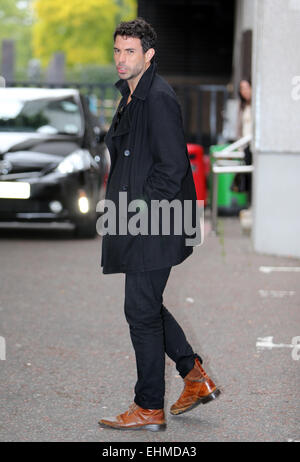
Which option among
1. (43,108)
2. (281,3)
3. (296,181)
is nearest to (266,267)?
(296,181)

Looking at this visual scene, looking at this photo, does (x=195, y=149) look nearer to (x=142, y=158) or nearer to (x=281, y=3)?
(x=281, y=3)

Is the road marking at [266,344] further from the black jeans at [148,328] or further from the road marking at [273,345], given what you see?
the black jeans at [148,328]

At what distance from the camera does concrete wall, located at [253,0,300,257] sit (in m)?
10.6

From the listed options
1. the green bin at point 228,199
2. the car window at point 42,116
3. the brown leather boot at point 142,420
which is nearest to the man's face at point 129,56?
the brown leather boot at point 142,420

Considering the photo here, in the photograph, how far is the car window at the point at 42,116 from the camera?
12344mm

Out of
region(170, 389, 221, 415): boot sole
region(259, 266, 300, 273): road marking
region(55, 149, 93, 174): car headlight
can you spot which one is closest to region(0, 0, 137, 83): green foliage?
region(55, 149, 93, 174): car headlight

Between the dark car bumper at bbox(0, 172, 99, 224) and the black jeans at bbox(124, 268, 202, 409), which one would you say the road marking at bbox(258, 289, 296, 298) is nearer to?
the dark car bumper at bbox(0, 172, 99, 224)

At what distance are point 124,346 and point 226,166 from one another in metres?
6.88

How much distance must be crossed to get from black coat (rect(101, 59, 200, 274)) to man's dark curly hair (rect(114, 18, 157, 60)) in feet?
0.40

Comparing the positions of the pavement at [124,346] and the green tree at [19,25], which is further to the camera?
the green tree at [19,25]

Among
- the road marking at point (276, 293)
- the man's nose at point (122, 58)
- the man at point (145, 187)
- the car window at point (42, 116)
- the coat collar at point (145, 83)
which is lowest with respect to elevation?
the road marking at point (276, 293)

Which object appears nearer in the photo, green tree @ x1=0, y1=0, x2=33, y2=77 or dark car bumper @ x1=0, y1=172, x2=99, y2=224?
dark car bumper @ x1=0, y1=172, x2=99, y2=224

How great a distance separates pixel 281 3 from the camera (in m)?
10.6

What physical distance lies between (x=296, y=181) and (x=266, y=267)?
112cm
